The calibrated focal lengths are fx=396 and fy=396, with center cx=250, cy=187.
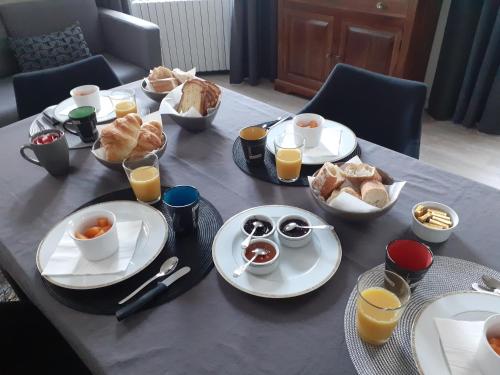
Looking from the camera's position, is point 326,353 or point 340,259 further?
point 340,259

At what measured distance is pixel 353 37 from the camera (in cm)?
278

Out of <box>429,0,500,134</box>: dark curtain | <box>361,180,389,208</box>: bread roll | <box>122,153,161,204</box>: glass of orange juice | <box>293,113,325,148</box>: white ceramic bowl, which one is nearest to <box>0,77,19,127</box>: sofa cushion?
<box>122,153,161,204</box>: glass of orange juice

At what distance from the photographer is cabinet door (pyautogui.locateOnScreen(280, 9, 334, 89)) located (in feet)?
9.63

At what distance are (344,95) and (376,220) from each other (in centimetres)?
78

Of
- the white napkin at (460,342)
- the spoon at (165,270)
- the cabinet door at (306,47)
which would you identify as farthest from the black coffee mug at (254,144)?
the cabinet door at (306,47)

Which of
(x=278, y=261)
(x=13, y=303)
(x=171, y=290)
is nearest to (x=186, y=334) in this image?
(x=171, y=290)

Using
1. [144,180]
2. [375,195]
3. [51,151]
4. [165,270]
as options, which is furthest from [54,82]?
[375,195]

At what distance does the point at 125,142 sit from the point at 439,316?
2.96 feet

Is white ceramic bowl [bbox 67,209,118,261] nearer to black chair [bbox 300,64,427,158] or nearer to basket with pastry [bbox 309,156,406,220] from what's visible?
basket with pastry [bbox 309,156,406,220]

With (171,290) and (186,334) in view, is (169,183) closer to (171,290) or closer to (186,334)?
(171,290)

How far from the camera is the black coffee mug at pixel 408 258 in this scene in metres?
0.76

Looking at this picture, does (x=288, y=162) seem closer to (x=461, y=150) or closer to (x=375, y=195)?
(x=375, y=195)

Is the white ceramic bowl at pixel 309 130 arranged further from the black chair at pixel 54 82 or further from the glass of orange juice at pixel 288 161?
the black chair at pixel 54 82

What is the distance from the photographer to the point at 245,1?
3.28m
